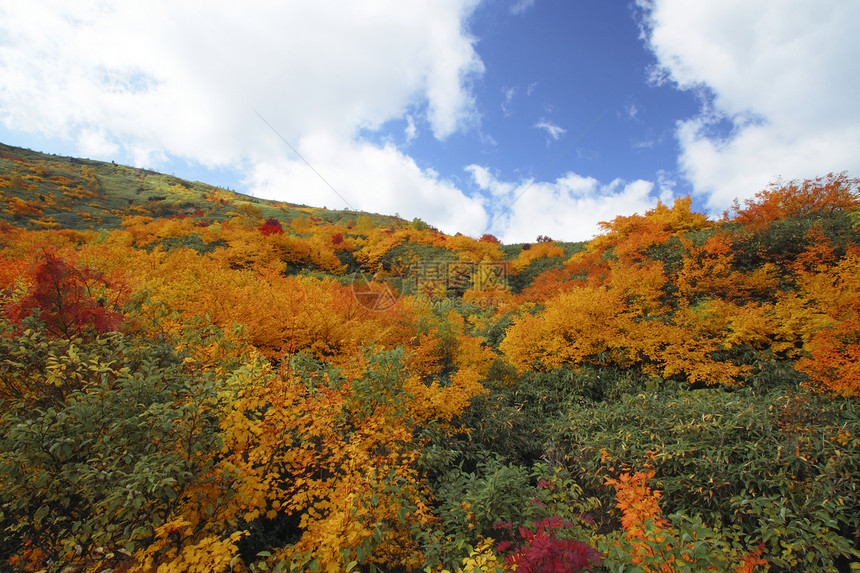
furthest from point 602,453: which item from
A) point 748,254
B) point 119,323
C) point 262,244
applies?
point 262,244

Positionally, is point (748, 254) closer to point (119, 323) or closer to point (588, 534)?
point (588, 534)

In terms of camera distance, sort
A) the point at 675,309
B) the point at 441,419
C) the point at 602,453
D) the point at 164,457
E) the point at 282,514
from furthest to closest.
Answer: the point at 675,309 < the point at 441,419 < the point at 602,453 < the point at 282,514 < the point at 164,457

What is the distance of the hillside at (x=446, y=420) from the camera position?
3.29 metres

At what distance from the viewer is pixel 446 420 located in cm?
749

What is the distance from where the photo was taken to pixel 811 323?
25.3ft

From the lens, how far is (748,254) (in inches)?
453

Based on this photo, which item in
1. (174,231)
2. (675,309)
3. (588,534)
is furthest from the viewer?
(174,231)

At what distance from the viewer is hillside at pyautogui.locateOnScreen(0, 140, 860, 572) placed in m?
3.29

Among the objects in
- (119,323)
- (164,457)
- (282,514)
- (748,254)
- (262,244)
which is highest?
(262,244)

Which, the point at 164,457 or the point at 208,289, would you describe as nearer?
the point at 164,457

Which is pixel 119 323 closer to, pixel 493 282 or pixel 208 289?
pixel 208 289

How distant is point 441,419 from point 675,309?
30.3ft

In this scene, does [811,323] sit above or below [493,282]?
below

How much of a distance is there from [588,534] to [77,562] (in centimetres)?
549
